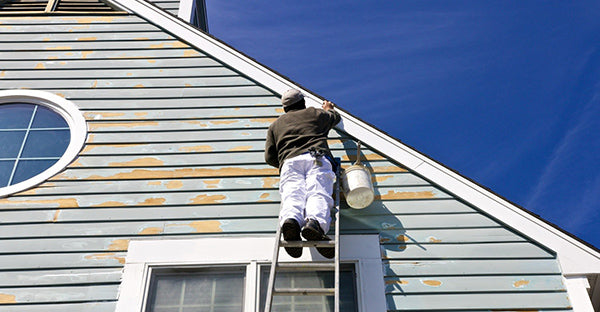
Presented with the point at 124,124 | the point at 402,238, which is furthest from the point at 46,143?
the point at 402,238

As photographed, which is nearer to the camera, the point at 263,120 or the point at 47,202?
the point at 47,202

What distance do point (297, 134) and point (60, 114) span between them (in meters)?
2.51

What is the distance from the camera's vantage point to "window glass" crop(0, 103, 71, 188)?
5762 mm

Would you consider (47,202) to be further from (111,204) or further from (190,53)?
(190,53)

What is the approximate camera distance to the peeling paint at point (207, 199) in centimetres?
542

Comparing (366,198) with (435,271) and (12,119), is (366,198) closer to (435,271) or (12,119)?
(435,271)

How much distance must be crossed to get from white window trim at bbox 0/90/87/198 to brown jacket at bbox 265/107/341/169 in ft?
5.99

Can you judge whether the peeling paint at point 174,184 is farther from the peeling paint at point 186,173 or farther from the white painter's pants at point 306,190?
the white painter's pants at point 306,190

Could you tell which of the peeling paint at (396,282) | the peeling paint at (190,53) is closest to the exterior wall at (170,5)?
the peeling paint at (190,53)

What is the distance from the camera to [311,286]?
487cm

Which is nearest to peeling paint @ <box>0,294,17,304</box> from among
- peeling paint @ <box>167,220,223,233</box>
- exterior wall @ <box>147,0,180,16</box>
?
peeling paint @ <box>167,220,223,233</box>

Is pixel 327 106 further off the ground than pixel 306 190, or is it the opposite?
pixel 327 106

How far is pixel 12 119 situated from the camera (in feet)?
20.4

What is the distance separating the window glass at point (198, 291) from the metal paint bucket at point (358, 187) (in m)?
1.07
